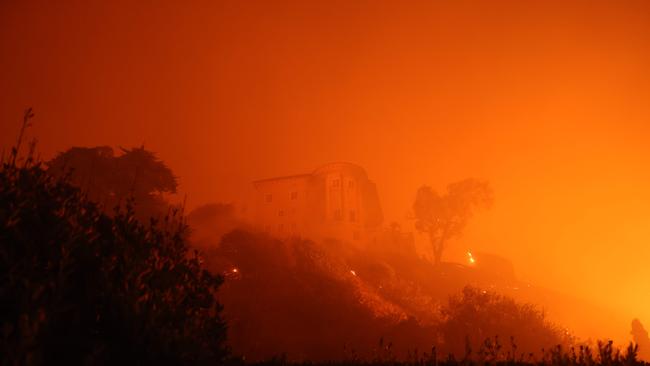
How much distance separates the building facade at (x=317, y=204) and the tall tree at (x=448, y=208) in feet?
45.5

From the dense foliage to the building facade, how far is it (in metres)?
65.9

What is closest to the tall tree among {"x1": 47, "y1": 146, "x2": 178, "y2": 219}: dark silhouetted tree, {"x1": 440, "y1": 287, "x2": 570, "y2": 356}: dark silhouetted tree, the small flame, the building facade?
the building facade

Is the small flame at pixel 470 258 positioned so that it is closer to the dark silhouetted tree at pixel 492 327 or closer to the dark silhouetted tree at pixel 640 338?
the dark silhouetted tree at pixel 640 338

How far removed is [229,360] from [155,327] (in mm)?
3843

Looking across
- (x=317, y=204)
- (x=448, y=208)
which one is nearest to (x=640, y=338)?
(x=448, y=208)

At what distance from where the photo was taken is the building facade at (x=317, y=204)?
256 ft

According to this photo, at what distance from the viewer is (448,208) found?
292 feet

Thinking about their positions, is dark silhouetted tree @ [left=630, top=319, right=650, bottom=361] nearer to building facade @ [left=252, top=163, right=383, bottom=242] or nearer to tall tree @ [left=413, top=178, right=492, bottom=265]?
tall tree @ [left=413, top=178, right=492, bottom=265]

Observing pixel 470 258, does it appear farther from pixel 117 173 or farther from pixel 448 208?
pixel 117 173

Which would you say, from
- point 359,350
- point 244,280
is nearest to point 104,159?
point 244,280

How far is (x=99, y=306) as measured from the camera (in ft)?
28.9

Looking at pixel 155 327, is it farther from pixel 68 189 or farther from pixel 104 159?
pixel 104 159

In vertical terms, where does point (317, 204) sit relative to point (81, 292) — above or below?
above

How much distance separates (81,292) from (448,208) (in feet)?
286
